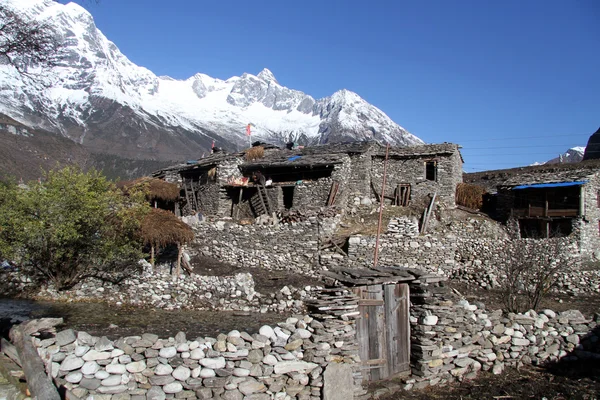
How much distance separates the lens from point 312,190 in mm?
25922

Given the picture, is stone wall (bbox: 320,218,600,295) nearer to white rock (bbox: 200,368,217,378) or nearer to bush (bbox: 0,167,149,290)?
bush (bbox: 0,167,149,290)

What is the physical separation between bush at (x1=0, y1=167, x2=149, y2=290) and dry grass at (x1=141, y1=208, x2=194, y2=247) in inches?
→ 16.7

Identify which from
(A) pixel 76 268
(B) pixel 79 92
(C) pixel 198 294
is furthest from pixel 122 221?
(B) pixel 79 92

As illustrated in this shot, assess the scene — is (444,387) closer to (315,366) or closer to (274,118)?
(315,366)

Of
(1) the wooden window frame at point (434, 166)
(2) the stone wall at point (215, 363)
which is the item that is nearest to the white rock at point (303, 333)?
(2) the stone wall at point (215, 363)

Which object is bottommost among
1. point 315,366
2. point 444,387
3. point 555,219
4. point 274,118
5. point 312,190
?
point 444,387

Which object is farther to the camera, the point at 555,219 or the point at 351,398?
the point at 555,219

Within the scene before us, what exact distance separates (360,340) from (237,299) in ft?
26.2

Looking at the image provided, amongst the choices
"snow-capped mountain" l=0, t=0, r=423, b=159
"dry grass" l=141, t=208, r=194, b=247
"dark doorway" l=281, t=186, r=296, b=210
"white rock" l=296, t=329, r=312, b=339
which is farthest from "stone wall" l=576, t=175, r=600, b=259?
"snow-capped mountain" l=0, t=0, r=423, b=159

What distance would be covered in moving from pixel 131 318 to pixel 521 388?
10774 mm

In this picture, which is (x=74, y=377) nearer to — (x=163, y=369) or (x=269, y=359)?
(x=163, y=369)

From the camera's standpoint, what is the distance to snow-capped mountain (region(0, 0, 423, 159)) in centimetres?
8688

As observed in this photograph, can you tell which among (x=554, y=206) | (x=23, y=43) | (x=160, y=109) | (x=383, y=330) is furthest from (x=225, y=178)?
(x=160, y=109)

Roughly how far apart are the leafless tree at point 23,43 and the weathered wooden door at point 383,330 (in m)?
9.15
